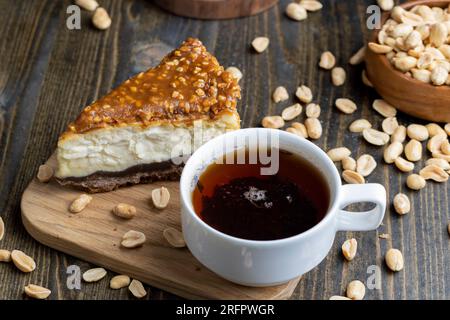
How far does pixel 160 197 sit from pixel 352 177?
546 mm

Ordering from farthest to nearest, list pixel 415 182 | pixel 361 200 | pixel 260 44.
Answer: pixel 260 44 → pixel 415 182 → pixel 361 200

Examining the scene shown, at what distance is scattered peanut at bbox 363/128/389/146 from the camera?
240cm

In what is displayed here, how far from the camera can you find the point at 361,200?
1.88 metres

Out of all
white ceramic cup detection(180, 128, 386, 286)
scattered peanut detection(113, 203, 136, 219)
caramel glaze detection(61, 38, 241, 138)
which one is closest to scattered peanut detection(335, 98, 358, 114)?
→ caramel glaze detection(61, 38, 241, 138)

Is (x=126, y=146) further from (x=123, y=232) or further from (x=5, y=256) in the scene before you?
(x=5, y=256)

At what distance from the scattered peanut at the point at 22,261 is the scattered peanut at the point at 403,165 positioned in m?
1.05

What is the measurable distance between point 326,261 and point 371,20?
1.07m

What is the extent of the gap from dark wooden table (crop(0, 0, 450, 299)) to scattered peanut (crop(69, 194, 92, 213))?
12cm

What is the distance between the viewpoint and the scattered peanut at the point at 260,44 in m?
2.74

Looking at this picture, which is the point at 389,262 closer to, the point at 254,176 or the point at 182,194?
the point at 254,176

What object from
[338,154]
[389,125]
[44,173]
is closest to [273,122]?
[338,154]

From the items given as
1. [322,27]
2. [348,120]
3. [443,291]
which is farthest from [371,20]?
[443,291]

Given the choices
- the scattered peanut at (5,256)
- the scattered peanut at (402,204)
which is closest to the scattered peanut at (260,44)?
the scattered peanut at (402,204)

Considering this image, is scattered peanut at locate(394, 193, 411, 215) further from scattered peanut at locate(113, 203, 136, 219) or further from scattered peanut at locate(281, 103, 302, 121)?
scattered peanut at locate(113, 203, 136, 219)
